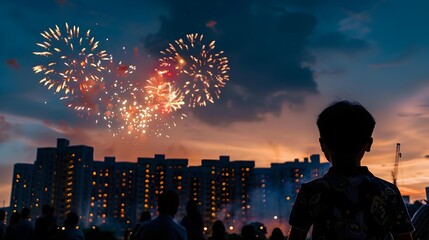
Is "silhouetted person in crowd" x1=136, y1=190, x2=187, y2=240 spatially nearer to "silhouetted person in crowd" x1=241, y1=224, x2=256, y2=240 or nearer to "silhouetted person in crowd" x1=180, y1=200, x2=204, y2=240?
"silhouetted person in crowd" x1=180, y1=200, x2=204, y2=240

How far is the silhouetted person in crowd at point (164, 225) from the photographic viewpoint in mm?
5988

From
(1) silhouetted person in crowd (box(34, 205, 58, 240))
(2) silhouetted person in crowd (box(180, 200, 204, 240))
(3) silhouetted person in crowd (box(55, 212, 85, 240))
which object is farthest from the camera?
(1) silhouetted person in crowd (box(34, 205, 58, 240))

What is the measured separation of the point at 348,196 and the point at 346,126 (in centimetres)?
44

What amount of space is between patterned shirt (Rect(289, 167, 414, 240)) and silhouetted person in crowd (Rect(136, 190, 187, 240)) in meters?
3.58

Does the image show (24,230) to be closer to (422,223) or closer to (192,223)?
(192,223)

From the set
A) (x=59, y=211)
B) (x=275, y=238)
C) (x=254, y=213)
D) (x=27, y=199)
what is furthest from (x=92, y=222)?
(x=275, y=238)

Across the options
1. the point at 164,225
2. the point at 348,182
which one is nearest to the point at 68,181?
the point at 164,225

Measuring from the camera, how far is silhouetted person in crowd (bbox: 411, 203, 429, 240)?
163 inches

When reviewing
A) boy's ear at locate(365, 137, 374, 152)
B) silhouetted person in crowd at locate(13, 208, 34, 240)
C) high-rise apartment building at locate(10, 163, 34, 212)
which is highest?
high-rise apartment building at locate(10, 163, 34, 212)

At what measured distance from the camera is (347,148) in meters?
2.71

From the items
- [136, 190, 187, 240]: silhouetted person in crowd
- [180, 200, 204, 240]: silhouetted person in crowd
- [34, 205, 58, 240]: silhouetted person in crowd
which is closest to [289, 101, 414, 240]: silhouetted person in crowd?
[136, 190, 187, 240]: silhouetted person in crowd

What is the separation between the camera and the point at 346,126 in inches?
106

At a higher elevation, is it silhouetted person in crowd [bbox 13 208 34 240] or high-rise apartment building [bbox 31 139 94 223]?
high-rise apartment building [bbox 31 139 94 223]

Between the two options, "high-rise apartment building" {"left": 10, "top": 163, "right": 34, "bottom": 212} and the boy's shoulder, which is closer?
the boy's shoulder
